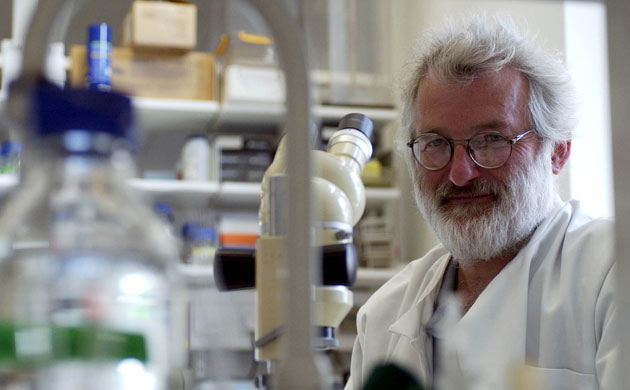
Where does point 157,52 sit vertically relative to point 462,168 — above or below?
above

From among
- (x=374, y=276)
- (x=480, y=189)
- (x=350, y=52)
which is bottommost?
(x=374, y=276)

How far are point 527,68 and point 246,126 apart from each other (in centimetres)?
195

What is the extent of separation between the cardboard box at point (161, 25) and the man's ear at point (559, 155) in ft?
5.72

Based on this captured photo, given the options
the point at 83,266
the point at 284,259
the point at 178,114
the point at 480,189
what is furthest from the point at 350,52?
the point at 83,266

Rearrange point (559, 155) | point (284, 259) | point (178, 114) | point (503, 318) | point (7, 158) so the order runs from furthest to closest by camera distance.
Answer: point (178, 114), point (7, 158), point (559, 155), point (503, 318), point (284, 259)

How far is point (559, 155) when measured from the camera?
5.77 feet

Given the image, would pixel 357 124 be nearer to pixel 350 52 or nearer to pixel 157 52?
pixel 157 52

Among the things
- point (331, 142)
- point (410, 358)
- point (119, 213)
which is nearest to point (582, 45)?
point (410, 358)

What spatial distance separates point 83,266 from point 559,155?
1449mm

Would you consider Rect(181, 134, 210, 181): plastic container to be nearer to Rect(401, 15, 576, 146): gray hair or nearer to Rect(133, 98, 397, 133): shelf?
Rect(133, 98, 397, 133): shelf

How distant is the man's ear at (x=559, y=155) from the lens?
175 centimetres

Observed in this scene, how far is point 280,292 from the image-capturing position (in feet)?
2.25

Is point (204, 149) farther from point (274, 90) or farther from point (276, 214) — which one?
point (276, 214)

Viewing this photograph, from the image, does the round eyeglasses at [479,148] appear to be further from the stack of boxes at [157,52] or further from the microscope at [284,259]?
the stack of boxes at [157,52]
